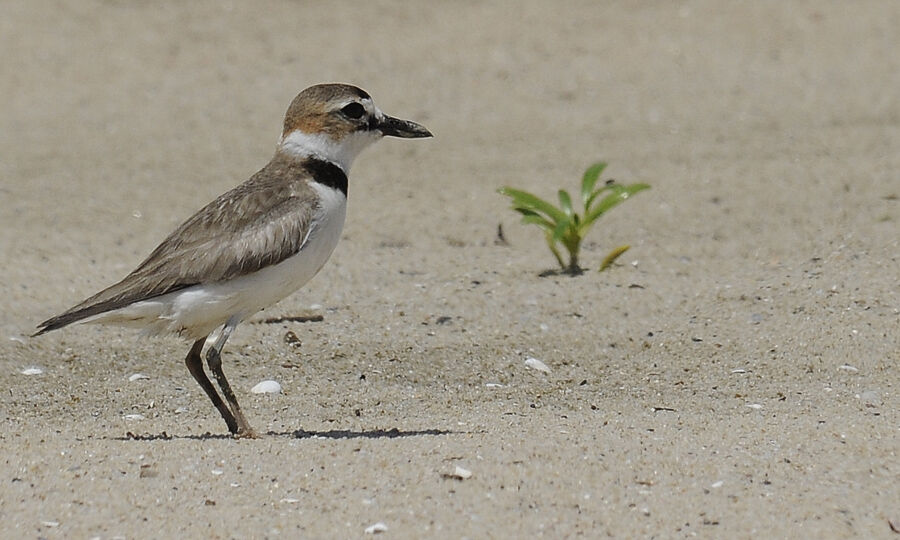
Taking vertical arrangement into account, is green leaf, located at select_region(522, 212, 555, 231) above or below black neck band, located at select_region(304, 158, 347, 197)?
below

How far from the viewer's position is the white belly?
5355 mm

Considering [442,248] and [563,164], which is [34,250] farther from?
[563,164]

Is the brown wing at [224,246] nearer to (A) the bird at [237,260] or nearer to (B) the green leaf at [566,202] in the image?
(A) the bird at [237,260]

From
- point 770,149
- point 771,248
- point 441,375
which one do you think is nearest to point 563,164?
point 770,149

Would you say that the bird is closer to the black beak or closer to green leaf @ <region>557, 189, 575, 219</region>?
the black beak

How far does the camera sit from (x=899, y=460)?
4.93 meters

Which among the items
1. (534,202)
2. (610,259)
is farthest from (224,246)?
(610,259)

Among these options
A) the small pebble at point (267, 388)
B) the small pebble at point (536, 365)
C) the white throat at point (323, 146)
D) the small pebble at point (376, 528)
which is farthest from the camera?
the small pebble at point (536, 365)

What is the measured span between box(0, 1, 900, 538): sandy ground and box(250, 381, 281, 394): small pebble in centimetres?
7

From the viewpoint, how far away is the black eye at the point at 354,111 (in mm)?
5844

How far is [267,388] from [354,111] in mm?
1417

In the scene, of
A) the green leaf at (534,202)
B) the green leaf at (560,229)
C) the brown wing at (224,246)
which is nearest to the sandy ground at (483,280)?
the green leaf at (560,229)

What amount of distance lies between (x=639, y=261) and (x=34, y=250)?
3785 mm

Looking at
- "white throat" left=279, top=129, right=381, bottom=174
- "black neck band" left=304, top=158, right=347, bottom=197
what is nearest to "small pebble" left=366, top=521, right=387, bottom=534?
"black neck band" left=304, top=158, right=347, bottom=197
